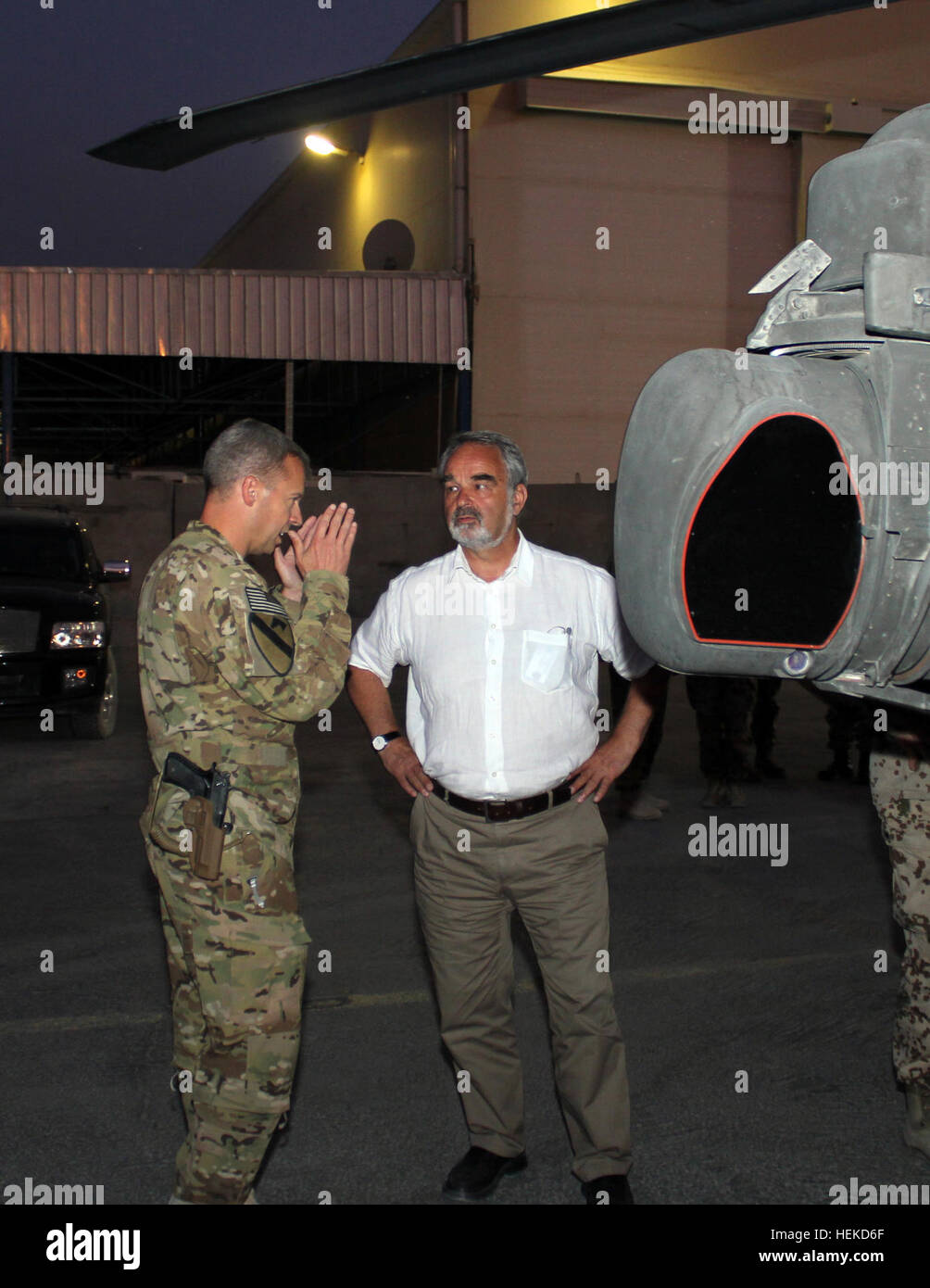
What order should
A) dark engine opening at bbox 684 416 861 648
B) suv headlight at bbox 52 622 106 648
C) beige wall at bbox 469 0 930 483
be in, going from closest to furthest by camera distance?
dark engine opening at bbox 684 416 861 648, suv headlight at bbox 52 622 106 648, beige wall at bbox 469 0 930 483

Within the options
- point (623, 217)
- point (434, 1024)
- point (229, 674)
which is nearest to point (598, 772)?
point (229, 674)

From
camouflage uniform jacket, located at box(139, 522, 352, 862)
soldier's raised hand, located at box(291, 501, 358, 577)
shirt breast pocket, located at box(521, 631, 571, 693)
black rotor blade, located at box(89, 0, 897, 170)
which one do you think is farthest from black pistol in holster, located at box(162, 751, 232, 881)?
black rotor blade, located at box(89, 0, 897, 170)

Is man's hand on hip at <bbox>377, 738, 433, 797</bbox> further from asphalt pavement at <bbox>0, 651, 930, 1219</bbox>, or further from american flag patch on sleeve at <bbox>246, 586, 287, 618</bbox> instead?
asphalt pavement at <bbox>0, 651, 930, 1219</bbox>

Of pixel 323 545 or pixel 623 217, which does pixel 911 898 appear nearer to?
pixel 323 545

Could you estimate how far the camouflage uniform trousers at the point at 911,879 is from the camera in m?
3.43

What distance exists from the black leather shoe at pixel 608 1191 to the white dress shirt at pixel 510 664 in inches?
38.9

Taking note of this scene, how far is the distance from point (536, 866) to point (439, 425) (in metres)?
19.0

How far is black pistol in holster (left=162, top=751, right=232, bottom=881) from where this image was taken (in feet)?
9.20

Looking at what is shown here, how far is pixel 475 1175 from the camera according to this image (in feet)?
11.1

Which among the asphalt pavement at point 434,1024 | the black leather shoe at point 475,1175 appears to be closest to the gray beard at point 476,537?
the black leather shoe at point 475,1175

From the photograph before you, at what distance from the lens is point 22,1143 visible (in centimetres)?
365

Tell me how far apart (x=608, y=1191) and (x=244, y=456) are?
6.64ft

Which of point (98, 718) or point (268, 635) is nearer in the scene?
point (268, 635)

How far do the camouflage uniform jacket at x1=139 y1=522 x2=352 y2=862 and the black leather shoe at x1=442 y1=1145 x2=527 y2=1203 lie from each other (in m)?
1.09
